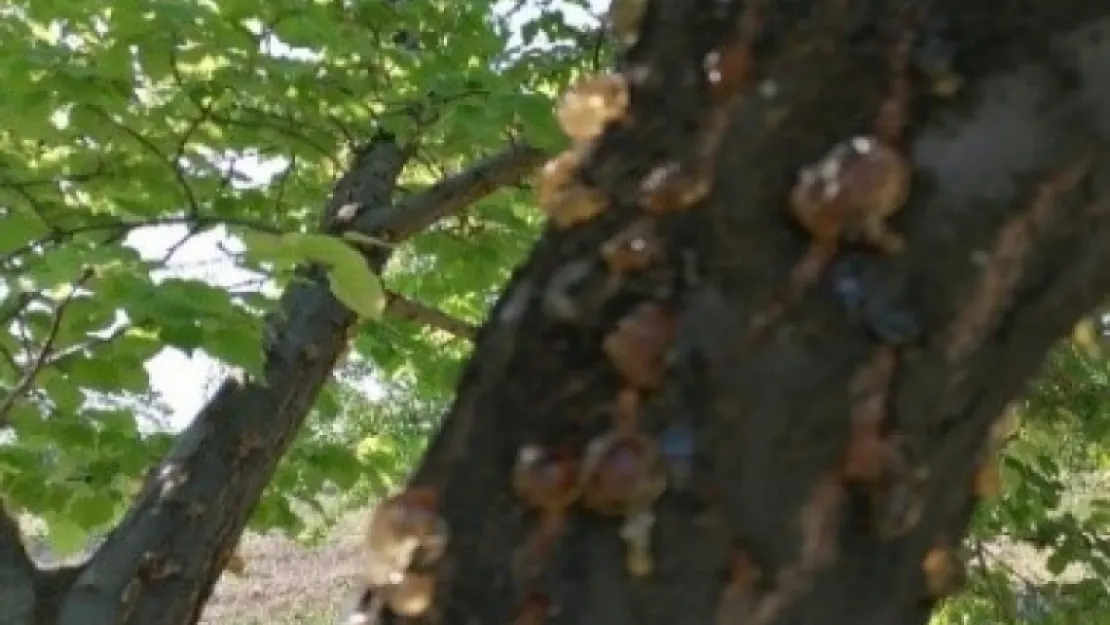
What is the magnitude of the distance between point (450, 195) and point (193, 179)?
1.73 feet

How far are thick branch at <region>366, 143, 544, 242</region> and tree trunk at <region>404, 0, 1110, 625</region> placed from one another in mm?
2223

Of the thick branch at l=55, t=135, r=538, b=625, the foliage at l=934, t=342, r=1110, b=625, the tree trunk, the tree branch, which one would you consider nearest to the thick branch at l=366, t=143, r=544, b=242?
the thick branch at l=55, t=135, r=538, b=625

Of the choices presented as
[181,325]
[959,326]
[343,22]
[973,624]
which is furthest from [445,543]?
[973,624]

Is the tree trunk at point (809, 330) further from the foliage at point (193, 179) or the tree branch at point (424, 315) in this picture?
the tree branch at point (424, 315)

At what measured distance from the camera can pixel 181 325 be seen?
2051 millimetres

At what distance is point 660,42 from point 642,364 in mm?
202

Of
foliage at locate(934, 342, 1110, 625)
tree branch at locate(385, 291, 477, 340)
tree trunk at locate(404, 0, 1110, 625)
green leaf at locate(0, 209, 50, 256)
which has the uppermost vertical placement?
foliage at locate(934, 342, 1110, 625)

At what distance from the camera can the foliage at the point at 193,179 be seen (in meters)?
2.15

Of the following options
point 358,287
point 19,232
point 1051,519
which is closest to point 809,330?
point 358,287

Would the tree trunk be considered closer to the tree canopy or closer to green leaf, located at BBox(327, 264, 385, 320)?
the tree canopy

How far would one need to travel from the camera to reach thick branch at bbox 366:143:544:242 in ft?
10.1

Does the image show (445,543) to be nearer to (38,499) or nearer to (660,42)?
(660,42)

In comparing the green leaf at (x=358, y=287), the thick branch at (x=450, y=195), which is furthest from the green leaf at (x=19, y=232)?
the green leaf at (x=358, y=287)

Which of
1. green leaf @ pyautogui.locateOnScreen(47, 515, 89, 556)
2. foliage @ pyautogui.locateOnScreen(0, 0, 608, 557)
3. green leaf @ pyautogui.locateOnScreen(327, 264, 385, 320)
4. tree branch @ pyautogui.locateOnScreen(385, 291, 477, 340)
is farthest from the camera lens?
tree branch @ pyautogui.locateOnScreen(385, 291, 477, 340)
